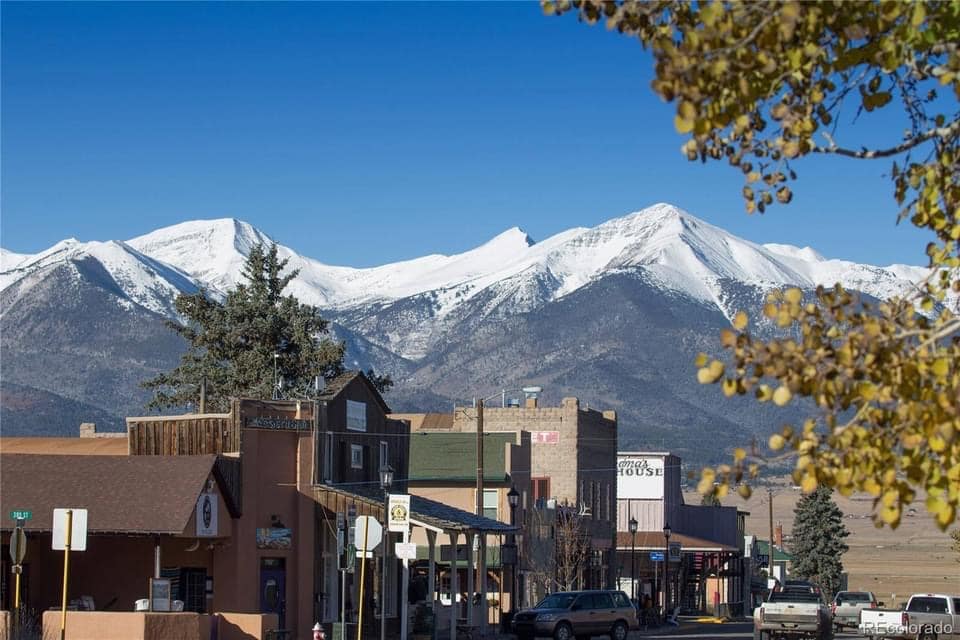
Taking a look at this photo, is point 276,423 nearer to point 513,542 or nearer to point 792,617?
point 792,617

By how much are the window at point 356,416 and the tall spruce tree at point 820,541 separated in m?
62.7

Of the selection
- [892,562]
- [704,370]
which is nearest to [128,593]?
[704,370]

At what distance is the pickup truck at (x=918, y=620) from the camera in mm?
46656

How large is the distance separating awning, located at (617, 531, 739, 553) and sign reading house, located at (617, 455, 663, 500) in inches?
89.1

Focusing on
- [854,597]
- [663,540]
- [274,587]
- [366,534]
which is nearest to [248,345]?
[663,540]

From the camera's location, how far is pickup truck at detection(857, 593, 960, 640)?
46656mm

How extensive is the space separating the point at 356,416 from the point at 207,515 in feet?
32.7

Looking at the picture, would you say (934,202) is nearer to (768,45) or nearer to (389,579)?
(768,45)

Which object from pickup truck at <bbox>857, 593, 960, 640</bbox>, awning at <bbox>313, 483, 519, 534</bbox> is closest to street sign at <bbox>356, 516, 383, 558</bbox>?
awning at <bbox>313, 483, 519, 534</bbox>

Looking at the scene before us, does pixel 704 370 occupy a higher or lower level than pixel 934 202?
lower

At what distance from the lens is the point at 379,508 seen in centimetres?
4397

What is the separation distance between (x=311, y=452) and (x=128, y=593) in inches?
266

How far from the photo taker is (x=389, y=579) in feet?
167

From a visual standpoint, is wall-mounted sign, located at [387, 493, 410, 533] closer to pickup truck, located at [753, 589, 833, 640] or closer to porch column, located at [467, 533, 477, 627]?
porch column, located at [467, 533, 477, 627]
